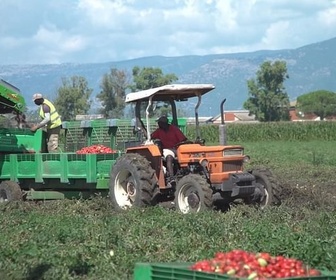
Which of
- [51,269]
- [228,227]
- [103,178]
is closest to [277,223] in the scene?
[228,227]

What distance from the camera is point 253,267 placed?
5371mm

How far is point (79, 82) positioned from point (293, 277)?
104 meters

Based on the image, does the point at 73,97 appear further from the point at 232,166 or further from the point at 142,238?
the point at 142,238

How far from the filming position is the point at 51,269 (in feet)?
28.1

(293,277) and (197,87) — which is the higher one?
(197,87)

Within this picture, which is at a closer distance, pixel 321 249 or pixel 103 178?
pixel 321 249

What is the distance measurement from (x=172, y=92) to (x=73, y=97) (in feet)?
288

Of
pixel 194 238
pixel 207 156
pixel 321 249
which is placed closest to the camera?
pixel 321 249

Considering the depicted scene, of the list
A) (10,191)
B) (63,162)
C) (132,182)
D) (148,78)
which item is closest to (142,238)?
(132,182)

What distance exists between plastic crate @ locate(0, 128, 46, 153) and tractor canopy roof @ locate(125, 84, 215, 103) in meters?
3.47

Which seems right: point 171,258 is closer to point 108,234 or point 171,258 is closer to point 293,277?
point 108,234

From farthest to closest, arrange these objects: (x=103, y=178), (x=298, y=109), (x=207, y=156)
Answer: (x=298, y=109) → (x=103, y=178) → (x=207, y=156)

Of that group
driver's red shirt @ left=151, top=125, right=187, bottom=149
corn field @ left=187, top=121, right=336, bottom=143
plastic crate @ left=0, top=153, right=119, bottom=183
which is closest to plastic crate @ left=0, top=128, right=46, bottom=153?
plastic crate @ left=0, top=153, right=119, bottom=183

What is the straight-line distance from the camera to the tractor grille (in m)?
13.7
